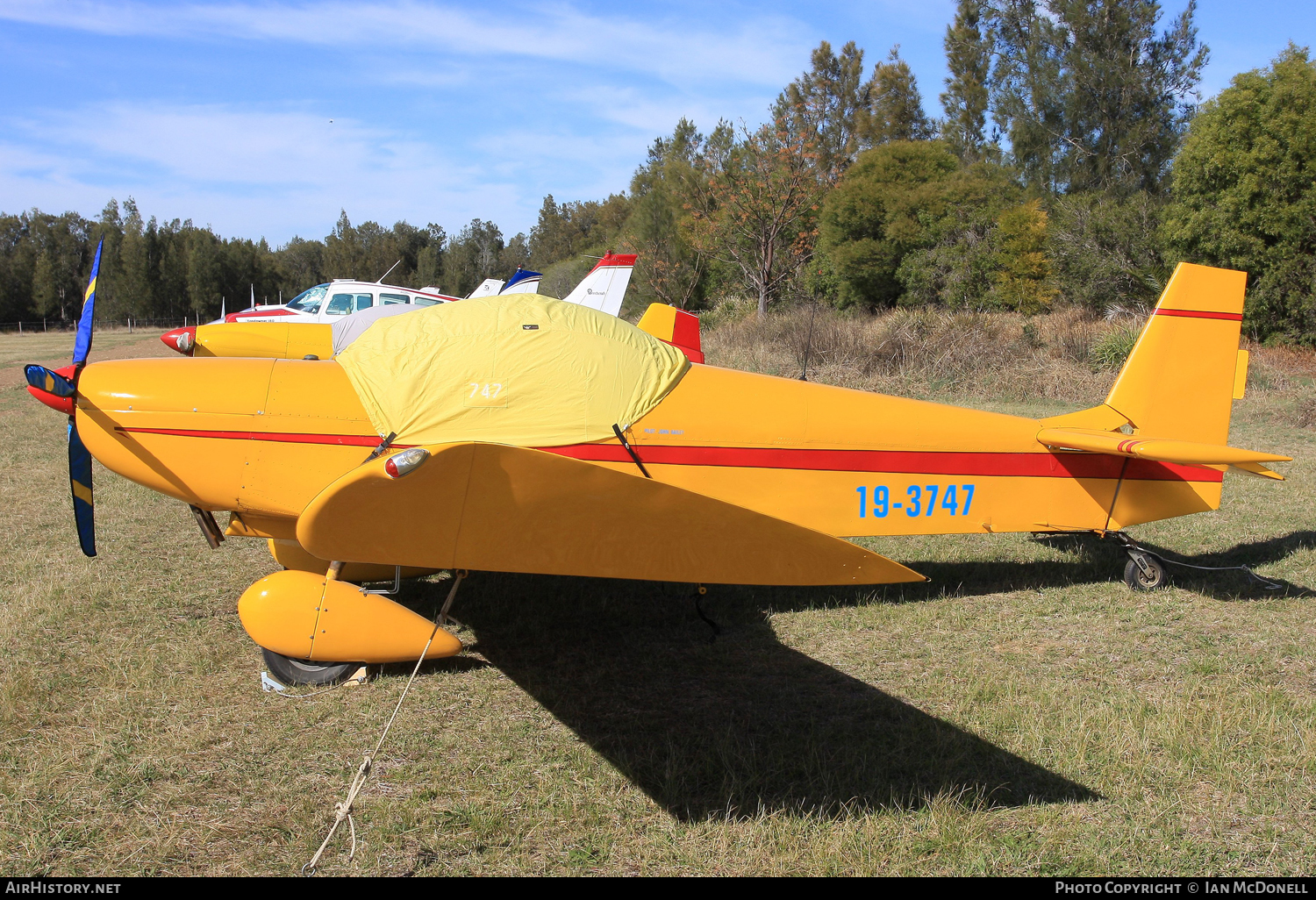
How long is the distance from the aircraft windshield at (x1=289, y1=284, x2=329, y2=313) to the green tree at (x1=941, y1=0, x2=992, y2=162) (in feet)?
133

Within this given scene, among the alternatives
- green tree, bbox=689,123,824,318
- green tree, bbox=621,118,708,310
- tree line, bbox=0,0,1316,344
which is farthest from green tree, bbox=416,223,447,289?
green tree, bbox=689,123,824,318

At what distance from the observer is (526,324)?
4.63 meters

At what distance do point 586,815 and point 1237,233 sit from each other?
69.4ft

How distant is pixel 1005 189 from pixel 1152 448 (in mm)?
27883

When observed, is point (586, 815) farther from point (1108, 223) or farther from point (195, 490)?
point (1108, 223)

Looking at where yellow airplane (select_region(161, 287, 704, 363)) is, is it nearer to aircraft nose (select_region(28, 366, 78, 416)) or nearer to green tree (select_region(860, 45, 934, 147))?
aircraft nose (select_region(28, 366, 78, 416))

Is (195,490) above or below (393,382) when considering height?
below

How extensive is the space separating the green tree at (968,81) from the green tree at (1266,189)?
97.9 ft

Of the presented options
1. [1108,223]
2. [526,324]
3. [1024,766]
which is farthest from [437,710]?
[1108,223]

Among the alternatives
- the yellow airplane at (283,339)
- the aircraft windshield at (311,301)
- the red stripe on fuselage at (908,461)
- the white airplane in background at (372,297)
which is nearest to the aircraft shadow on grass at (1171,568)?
the red stripe on fuselage at (908,461)

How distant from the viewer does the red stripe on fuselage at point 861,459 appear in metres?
4.45

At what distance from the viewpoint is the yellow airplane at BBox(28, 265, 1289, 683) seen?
3090mm

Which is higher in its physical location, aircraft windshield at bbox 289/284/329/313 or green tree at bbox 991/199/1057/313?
green tree at bbox 991/199/1057/313

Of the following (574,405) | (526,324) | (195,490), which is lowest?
(195,490)
